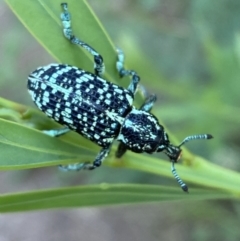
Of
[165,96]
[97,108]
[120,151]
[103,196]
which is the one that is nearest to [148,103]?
[97,108]

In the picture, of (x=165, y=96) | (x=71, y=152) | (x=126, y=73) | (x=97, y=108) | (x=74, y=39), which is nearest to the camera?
(x=71, y=152)

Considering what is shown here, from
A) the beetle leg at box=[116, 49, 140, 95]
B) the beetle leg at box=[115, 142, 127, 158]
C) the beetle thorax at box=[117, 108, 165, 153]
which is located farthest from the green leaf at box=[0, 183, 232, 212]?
the beetle leg at box=[116, 49, 140, 95]

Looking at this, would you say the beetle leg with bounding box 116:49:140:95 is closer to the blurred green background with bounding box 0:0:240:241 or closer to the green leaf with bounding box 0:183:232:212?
the green leaf with bounding box 0:183:232:212

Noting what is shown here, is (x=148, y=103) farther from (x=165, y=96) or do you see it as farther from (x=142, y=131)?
(x=165, y=96)

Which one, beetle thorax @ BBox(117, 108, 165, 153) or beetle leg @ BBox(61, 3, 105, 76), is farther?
beetle thorax @ BBox(117, 108, 165, 153)

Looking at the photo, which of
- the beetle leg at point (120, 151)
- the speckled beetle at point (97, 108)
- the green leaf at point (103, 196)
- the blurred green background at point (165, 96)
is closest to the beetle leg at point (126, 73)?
the speckled beetle at point (97, 108)

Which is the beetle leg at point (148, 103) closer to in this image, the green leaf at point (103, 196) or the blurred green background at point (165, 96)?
the green leaf at point (103, 196)

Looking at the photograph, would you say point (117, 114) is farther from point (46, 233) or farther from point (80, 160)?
point (46, 233)
